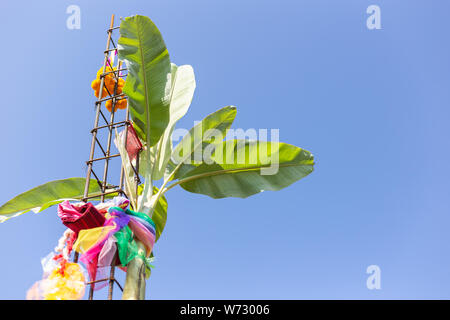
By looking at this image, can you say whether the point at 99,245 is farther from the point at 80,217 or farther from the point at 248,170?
the point at 248,170

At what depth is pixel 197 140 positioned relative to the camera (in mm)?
6246

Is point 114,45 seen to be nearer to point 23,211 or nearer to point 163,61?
point 163,61

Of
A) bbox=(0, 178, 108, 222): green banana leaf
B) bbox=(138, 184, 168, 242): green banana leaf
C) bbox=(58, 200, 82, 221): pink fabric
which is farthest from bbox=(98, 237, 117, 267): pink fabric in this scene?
bbox=(138, 184, 168, 242): green banana leaf

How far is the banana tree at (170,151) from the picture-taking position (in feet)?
19.2

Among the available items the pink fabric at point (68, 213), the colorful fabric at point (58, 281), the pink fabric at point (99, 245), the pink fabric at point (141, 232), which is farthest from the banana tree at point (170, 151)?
the colorful fabric at point (58, 281)

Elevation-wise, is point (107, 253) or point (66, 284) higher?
point (107, 253)

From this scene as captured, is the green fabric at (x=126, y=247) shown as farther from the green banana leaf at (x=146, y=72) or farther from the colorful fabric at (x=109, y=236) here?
the green banana leaf at (x=146, y=72)

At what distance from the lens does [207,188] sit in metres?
6.36

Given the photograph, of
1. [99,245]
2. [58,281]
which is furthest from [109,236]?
[58,281]

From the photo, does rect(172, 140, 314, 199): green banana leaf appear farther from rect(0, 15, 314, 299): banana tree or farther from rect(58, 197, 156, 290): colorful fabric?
rect(58, 197, 156, 290): colorful fabric

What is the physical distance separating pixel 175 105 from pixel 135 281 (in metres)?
2.73
